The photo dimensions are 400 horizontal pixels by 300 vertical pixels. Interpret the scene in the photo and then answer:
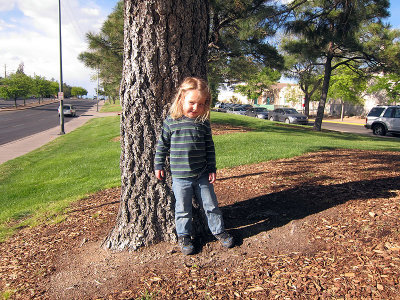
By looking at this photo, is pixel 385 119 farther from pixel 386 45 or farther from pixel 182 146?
pixel 182 146

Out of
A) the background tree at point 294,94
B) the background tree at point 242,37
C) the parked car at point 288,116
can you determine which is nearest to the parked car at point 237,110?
the parked car at point 288,116

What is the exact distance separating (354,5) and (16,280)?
40.3 feet

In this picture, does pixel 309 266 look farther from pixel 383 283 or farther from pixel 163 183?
pixel 163 183

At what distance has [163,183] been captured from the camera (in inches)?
113

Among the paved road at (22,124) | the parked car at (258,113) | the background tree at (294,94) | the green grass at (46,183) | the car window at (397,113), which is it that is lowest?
the paved road at (22,124)

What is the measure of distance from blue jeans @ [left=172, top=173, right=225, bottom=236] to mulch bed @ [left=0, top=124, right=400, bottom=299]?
21 centimetres

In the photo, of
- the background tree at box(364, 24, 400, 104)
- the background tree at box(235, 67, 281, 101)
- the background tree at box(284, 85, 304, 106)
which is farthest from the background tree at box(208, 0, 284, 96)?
the background tree at box(284, 85, 304, 106)

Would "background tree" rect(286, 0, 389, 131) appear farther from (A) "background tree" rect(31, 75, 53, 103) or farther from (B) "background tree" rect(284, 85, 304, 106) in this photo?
(A) "background tree" rect(31, 75, 53, 103)

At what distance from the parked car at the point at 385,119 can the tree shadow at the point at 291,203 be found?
14.6 m

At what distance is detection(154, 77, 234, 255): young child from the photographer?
2.65 m

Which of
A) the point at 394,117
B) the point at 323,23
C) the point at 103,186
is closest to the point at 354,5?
the point at 323,23

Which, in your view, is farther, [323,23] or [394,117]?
[394,117]

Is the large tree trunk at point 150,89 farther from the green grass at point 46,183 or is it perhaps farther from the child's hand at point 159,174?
the green grass at point 46,183

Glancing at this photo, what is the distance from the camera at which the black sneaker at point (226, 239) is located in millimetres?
2725
